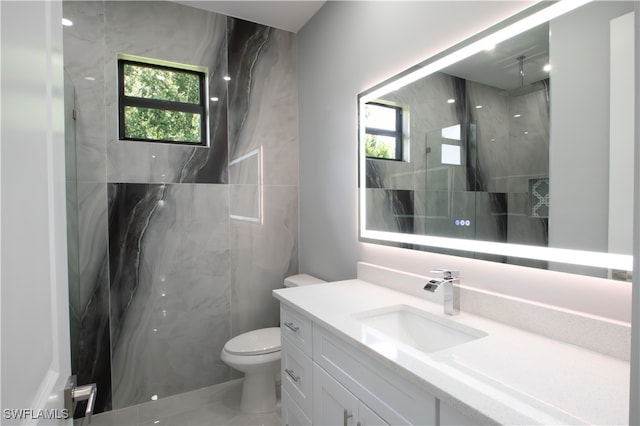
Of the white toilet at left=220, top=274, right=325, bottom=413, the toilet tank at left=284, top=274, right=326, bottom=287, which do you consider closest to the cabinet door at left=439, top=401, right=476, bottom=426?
the white toilet at left=220, top=274, right=325, bottom=413

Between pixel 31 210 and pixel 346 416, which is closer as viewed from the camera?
pixel 31 210

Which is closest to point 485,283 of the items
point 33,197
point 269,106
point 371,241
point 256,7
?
point 371,241

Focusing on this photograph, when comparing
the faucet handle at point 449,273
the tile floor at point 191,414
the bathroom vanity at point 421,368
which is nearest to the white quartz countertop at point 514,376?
the bathroom vanity at point 421,368

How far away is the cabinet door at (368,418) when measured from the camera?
0.99m

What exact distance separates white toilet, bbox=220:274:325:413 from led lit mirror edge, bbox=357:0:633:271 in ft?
3.22

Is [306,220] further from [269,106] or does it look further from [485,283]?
[485,283]

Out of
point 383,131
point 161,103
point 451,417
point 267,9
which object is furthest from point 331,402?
point 267,9

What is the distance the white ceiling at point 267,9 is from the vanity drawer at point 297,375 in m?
2.26

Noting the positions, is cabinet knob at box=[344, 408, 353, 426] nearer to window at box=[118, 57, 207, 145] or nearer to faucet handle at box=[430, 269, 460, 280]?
faucet handle at box=[430, 269, 460, 280]

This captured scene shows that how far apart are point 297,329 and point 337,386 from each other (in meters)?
0.36

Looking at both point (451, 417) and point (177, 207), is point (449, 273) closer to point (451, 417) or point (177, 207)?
point (451, 417)

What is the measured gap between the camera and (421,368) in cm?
A: 87

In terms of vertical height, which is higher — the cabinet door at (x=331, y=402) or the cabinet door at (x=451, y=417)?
the cabinet door at (x=451, y=417)

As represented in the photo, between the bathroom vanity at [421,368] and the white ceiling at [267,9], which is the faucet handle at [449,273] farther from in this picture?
the white ceiling at [267,9]
